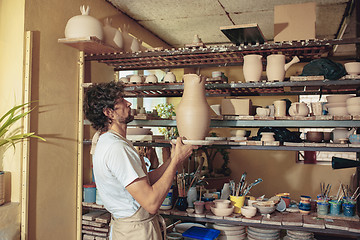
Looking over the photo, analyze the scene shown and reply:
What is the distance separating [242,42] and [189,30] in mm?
1825

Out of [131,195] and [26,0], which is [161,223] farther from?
[26,0]

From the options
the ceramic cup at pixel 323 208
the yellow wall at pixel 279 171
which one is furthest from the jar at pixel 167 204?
the yellow wall at pixel 279 171

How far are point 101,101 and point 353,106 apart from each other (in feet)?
5.64

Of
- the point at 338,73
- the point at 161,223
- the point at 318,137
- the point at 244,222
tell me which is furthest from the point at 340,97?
the point at 161,223

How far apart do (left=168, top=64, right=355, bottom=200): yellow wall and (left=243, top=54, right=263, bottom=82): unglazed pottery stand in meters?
3.19

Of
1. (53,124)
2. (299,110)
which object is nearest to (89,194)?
(53,124)

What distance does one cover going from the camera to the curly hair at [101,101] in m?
1.73

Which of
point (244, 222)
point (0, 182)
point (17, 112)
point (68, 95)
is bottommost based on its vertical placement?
point (244, 222)

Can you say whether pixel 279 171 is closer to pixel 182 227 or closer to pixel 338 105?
pixel 182 227

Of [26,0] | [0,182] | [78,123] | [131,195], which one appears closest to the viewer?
[131,195]

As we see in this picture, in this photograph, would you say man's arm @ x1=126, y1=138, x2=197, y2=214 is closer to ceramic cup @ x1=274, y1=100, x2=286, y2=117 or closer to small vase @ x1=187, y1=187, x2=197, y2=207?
small vase @ x1=187, y1=187, x2=197, y2=207

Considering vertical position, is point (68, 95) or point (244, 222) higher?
point (68, 95)

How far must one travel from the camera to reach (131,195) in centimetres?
163

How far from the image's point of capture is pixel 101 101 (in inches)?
67.9
